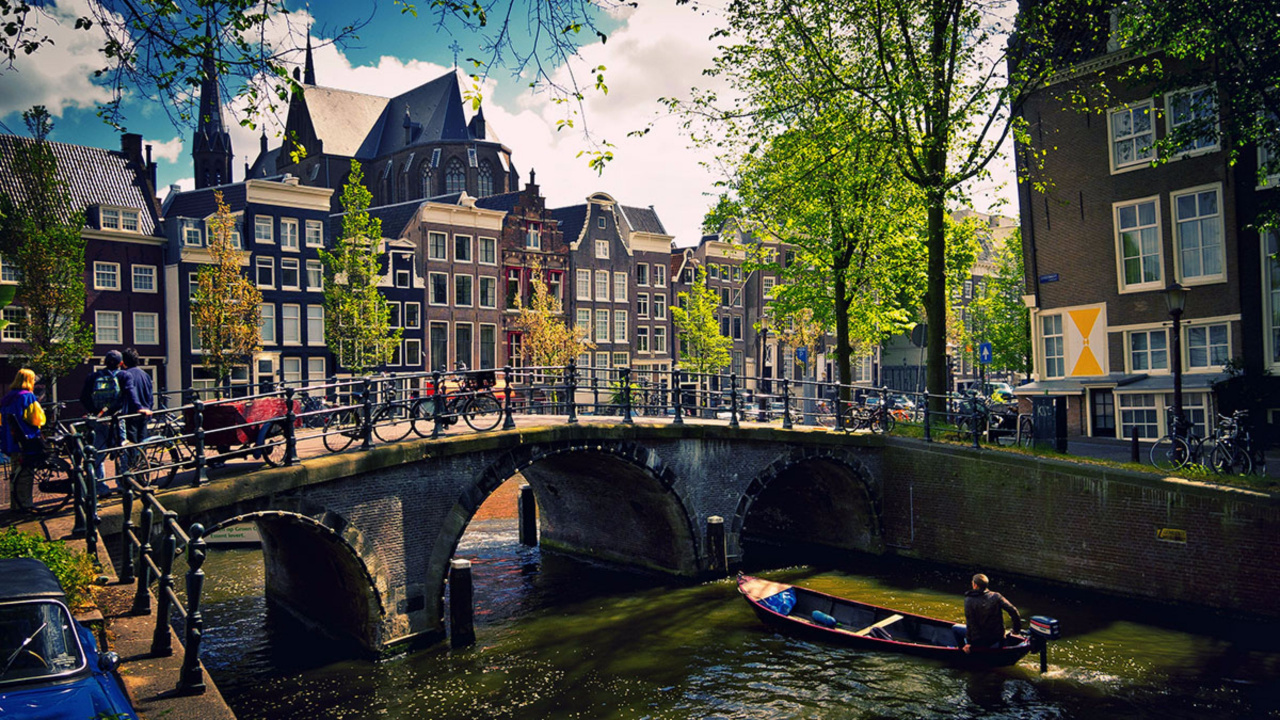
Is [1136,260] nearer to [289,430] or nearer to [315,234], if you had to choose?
[289,430]

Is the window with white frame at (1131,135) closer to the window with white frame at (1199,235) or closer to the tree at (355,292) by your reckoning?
the window with white frame at (1199,235)

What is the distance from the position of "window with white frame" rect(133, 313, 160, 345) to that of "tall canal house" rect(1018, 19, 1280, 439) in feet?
109

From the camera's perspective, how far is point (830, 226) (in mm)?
24547

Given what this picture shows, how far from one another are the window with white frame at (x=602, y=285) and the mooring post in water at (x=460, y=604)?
1469 inches

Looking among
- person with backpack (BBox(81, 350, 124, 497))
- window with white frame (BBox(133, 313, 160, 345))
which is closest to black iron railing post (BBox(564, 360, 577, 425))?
person with backpack (BBox(81, 350, 124, 497))

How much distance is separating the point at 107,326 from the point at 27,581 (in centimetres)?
3353

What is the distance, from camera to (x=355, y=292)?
128 ft

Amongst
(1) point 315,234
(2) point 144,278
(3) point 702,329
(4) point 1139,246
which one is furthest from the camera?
(3) point 702,329

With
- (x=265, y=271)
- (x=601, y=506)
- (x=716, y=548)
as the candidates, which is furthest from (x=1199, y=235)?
(x=265, y=271)

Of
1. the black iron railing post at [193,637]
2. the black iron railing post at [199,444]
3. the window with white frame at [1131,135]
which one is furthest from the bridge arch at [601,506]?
the window with white frame at [1131,135]

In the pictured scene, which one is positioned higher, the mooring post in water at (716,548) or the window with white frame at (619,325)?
the window with white frame at (619,325)

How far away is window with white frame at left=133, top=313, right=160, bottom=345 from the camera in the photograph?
36.2 m

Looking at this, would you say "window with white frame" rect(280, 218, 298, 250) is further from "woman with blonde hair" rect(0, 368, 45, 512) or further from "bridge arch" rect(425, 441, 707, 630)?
"woman with blonde hair" rect(0, 368, 45, 512)

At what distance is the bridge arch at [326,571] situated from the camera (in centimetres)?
1377
